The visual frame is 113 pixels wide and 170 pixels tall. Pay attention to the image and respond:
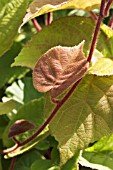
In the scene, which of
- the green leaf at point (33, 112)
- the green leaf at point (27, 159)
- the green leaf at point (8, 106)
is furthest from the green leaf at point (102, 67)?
the green leaf at point (27, 159)

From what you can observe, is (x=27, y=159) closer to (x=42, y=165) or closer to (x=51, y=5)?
(x=42, y=165)

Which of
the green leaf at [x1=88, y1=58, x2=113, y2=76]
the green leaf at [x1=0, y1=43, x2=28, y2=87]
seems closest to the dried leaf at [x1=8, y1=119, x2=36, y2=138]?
the green leaf at [x1=88, y1=58, x2=113, y2=76]

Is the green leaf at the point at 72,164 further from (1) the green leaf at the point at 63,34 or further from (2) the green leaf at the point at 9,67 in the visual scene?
(2) the green leaf at the point at 9,67

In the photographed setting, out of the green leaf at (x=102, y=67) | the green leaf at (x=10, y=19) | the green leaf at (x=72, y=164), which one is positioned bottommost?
→ the green leaf at (x=72, y=164)

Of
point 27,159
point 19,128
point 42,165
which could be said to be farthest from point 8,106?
point 27,159

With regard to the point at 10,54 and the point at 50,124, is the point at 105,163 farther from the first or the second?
the point at 10,54

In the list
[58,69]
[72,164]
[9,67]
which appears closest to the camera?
[58,69]
